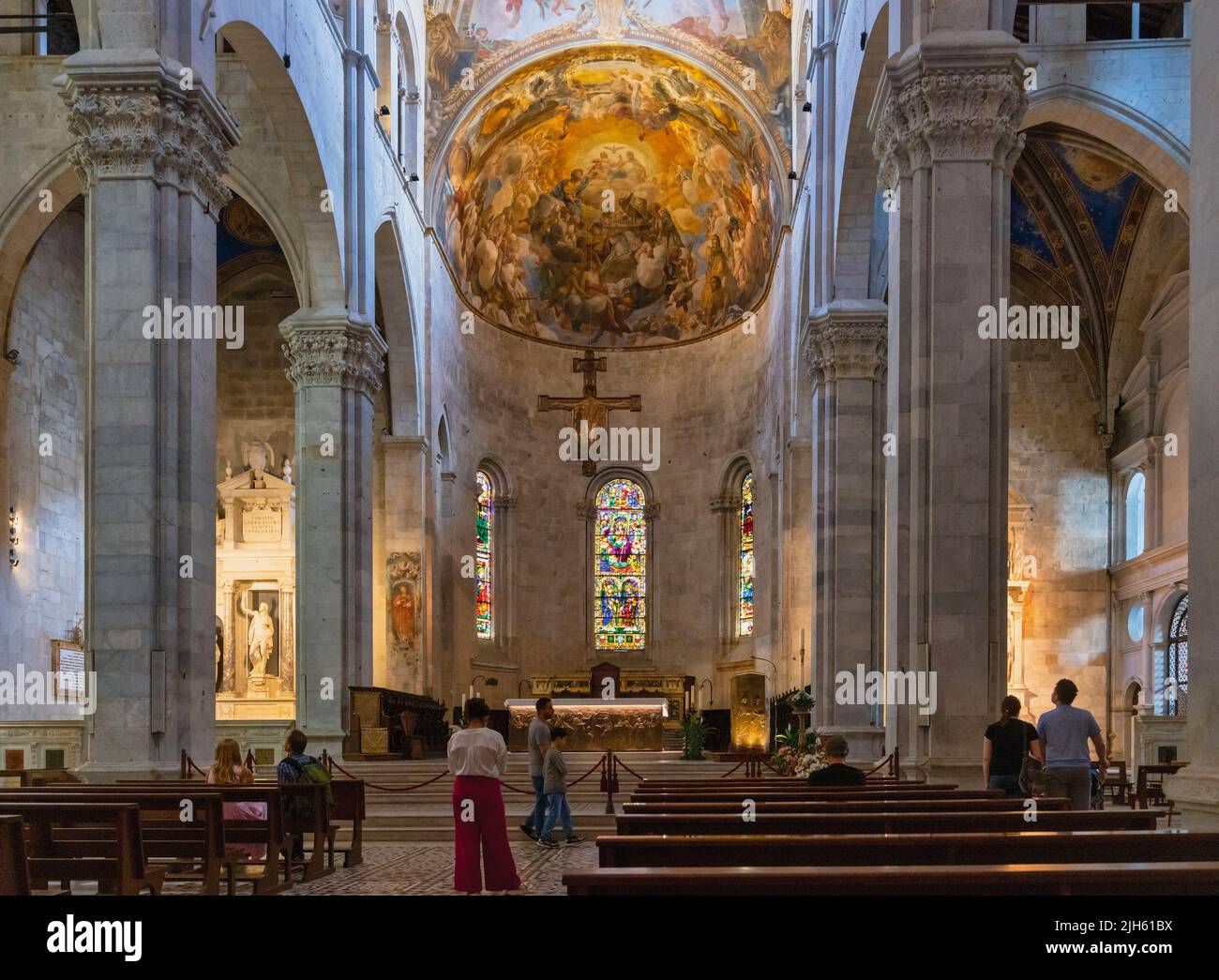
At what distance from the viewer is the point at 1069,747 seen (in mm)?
10203

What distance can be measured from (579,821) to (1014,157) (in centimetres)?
841

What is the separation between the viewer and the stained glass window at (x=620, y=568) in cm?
3853

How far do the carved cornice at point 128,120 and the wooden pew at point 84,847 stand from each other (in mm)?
7840

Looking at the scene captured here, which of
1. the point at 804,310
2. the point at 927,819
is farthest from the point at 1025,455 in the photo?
the point at 927,819

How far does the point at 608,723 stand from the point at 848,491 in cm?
702

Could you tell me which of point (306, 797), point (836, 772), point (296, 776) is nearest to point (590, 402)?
point (296, 776)

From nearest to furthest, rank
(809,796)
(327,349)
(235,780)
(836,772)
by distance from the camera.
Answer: (809,796) → (836,772) → (235,780) → (327,349)

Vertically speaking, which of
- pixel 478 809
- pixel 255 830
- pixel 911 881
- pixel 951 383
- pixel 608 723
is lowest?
pixel 608 723

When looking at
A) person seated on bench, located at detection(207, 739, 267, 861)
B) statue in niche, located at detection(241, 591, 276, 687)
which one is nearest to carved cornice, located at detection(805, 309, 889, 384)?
person seated on bench, located at detection(207, 739, 267, 861)

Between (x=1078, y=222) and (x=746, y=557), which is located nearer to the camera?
(x=1078, y=222)

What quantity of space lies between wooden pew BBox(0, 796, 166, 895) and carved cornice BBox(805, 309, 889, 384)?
52.9 ft

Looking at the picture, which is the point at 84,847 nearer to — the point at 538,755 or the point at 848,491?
the point at 538,755

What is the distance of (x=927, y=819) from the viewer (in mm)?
7062

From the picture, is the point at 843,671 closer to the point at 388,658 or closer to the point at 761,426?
the point at 388,658
